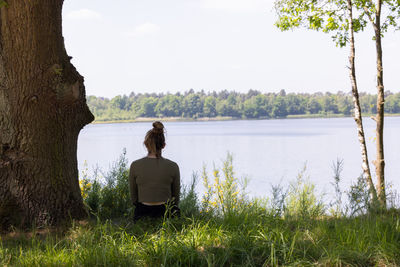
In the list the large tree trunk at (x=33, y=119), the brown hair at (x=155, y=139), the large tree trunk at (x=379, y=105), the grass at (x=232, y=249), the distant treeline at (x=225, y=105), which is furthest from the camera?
the distant treeline at (x=225, y=105)

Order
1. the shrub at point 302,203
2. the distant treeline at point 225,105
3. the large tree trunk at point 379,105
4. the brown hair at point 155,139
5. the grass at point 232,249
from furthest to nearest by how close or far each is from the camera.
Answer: the distant treeline at point 225,105
the large tree trunk at point 379,105
the shrub at point 302,203
the brown hair at point 155,139
the grass at point 232,249

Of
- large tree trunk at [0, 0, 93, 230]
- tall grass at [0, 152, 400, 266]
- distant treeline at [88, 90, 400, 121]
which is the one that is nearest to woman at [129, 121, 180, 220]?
tall grass at [0, 152, 400, 266]

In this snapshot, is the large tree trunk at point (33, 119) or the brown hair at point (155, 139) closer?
the brown hair at point (155, 139)

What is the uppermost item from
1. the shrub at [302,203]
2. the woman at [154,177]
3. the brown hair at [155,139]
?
the brown hair at [155,139]

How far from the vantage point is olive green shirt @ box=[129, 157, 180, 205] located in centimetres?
501

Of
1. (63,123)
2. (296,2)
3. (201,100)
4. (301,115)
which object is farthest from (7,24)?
(301,115)

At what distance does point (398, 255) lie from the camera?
3898 mm

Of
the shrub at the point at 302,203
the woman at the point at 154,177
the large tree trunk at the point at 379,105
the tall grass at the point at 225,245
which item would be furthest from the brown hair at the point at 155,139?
the large tree trunk at the point at 379,105

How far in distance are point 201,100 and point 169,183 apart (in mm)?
99034

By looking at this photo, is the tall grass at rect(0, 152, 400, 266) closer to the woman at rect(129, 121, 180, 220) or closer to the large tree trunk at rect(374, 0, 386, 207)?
the woman at rect(129, 121, 180, 220)

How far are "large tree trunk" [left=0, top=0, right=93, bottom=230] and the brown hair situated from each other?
1.32m

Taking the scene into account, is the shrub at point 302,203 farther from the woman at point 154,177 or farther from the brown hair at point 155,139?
the brown hair at point 155,139

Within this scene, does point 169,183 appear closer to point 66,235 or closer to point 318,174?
point 66,235

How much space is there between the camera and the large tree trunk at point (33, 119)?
214 inches
